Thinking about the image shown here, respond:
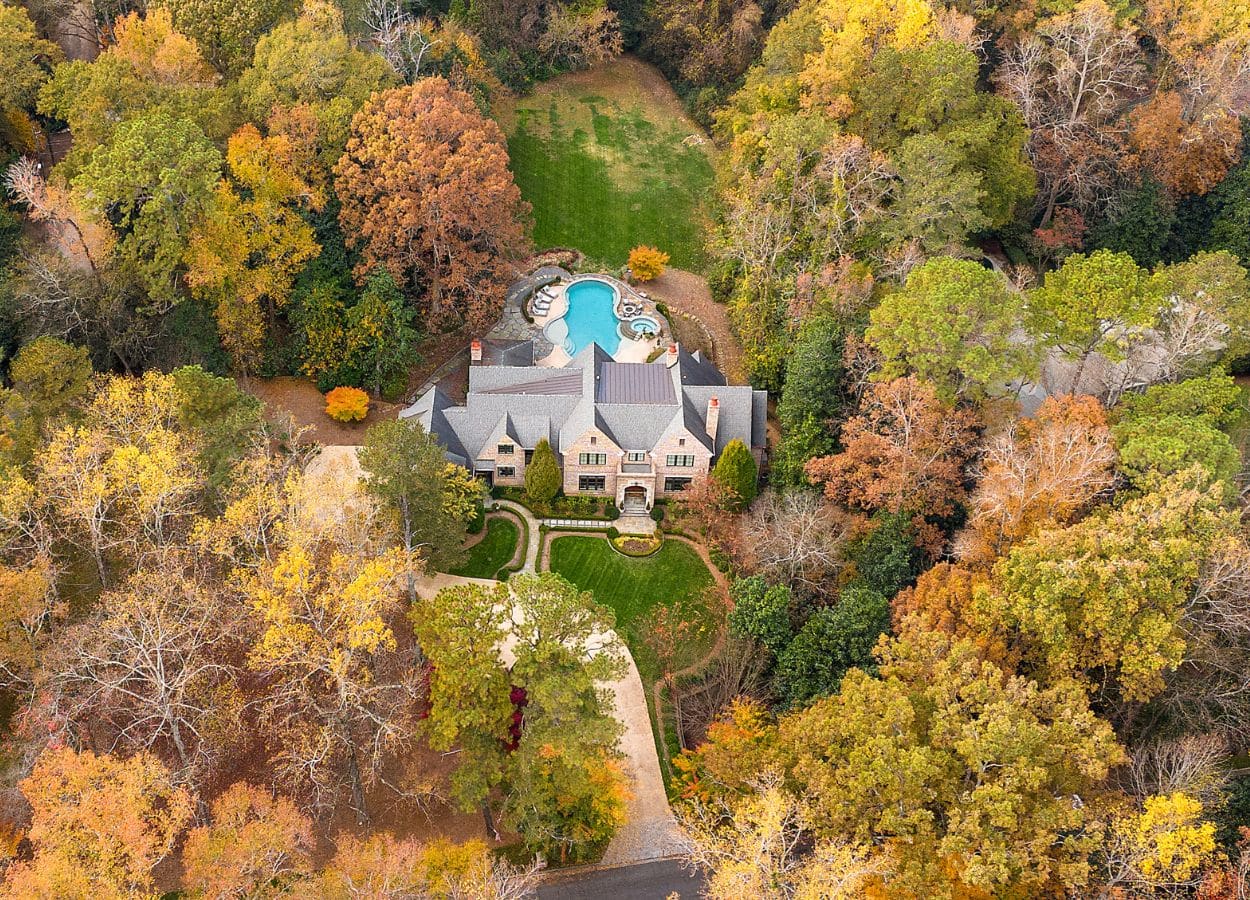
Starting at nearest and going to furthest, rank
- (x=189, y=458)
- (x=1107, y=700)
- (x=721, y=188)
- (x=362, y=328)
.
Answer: (x=1107, y=700)
(x=189, y=458)
(x=362, y=328)
(x=721, y=188)

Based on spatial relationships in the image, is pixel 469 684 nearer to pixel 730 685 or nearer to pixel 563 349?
pixel 730 685

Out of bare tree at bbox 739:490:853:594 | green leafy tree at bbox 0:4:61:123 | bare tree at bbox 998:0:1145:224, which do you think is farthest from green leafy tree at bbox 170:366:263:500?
bare tree at bbox 998:0:1145:224

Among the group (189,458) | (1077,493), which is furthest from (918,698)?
(189,458)

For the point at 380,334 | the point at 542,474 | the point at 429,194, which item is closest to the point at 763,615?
the point at 542,474

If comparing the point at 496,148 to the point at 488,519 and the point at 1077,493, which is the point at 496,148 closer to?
the point at 488,519

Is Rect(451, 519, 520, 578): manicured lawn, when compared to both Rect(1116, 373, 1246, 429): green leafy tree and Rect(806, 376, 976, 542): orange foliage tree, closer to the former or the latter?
Rect(806, 376, 976, 542): orange foliage tree

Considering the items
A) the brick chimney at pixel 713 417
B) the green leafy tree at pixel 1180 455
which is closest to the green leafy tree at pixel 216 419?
the brick chimney at pixel 713 417
